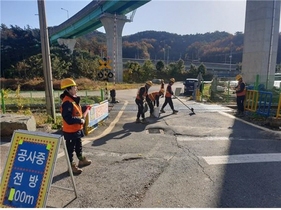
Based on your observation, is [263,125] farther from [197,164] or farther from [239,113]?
[197,164]

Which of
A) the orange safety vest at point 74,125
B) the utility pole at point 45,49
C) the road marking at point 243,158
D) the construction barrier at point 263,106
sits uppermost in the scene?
the utility pole at point 45,49

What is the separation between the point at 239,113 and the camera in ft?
29.7

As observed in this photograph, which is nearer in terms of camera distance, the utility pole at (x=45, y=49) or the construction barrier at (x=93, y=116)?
the construction barrier at (x=93, y=116)

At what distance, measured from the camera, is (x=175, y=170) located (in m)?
3.89

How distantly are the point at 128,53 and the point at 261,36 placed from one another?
8012 cm

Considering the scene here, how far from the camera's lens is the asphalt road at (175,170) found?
2.96 metres

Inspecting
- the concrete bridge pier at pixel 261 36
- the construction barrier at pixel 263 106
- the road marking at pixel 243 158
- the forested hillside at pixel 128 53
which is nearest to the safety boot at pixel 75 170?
the road marking at pixel 243 158

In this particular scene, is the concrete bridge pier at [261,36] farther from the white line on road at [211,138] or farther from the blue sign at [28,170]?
the blue sign at [28,170]

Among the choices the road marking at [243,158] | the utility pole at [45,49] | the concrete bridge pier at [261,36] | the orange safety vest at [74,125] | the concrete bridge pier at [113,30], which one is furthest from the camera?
the concrete bridge pier at [113,30]

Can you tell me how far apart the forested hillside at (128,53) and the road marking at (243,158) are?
28.4 m

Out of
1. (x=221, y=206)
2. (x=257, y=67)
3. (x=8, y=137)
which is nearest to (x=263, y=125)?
(x=221, y=206)

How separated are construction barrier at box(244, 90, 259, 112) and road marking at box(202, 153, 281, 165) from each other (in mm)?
4515

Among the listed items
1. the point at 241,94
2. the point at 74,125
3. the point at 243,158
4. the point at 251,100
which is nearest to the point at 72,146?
the point at 74,125

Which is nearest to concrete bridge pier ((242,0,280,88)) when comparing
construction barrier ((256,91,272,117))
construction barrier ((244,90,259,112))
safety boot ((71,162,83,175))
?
construction barrier ((244,90,259,112))
